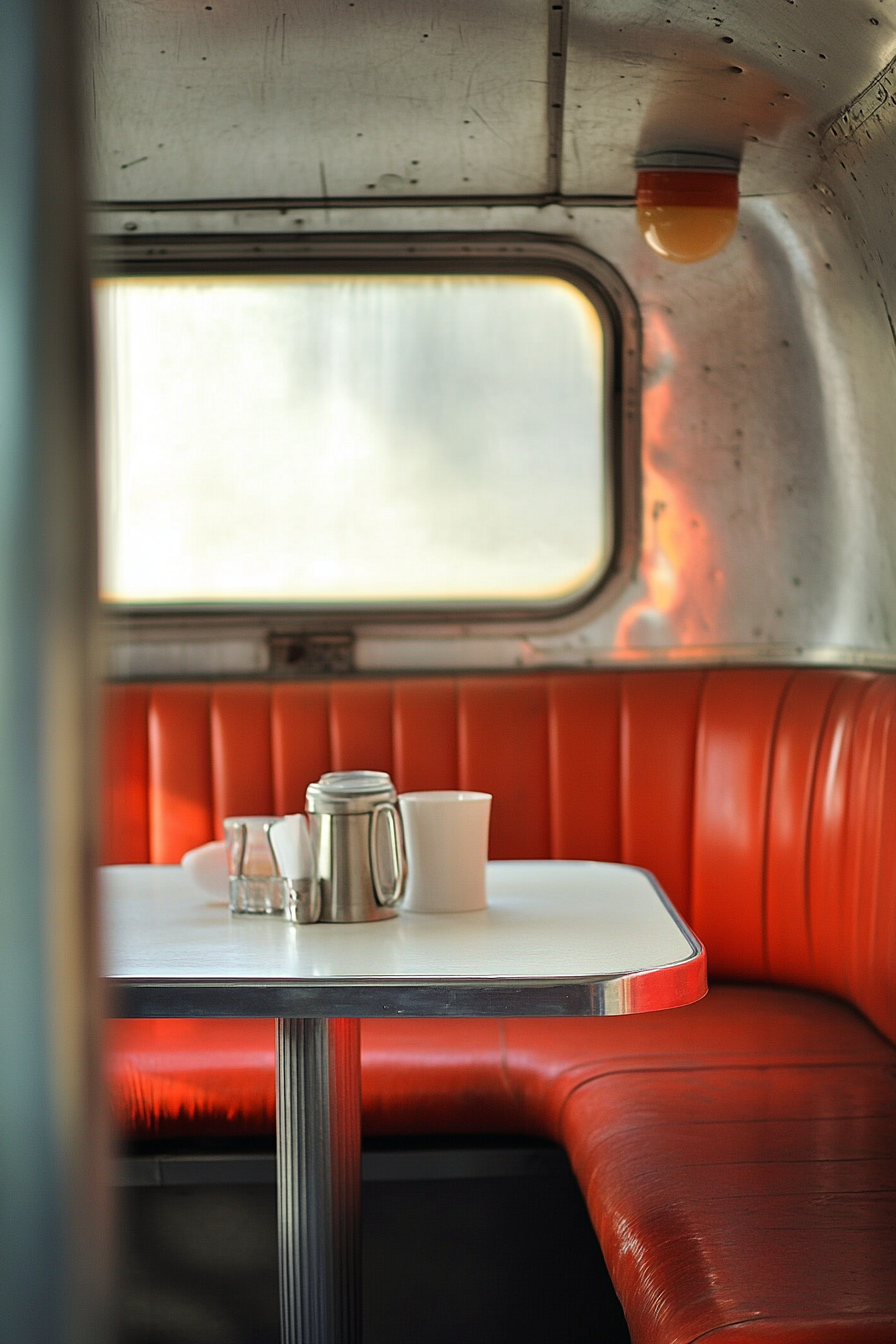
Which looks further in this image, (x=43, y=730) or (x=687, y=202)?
(x=687, y=202)

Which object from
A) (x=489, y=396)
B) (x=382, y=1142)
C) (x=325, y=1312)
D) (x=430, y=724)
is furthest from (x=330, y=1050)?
(x=489, y=396)

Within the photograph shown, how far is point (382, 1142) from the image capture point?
236 cm

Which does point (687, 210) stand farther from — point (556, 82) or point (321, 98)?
point (321, 98)

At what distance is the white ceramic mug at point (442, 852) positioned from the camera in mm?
1746

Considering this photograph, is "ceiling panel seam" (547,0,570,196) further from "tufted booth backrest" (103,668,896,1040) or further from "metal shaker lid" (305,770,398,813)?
"metal shaker lid" (305,770,398,813)

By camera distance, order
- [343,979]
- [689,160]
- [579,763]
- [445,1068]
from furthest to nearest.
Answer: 1. [579,763]
2. [689,160]
3. [445,1068]
4. [343,979]

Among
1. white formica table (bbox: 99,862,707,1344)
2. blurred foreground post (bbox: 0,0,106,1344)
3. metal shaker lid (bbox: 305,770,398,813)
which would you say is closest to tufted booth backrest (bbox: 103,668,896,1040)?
white formica table (bbox: 99,862,707,1344)

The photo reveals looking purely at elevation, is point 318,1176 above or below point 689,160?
below

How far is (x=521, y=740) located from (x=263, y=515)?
83 centimetres

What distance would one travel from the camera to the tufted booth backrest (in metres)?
2.69

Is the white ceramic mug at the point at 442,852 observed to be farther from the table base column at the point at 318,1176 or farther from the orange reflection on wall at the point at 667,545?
the orange reflection on wall at the point at 667,545

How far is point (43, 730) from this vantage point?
0.77ft

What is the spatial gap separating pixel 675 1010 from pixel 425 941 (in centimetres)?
114

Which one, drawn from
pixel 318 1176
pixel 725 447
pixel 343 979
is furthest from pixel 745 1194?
pixel 725 447
